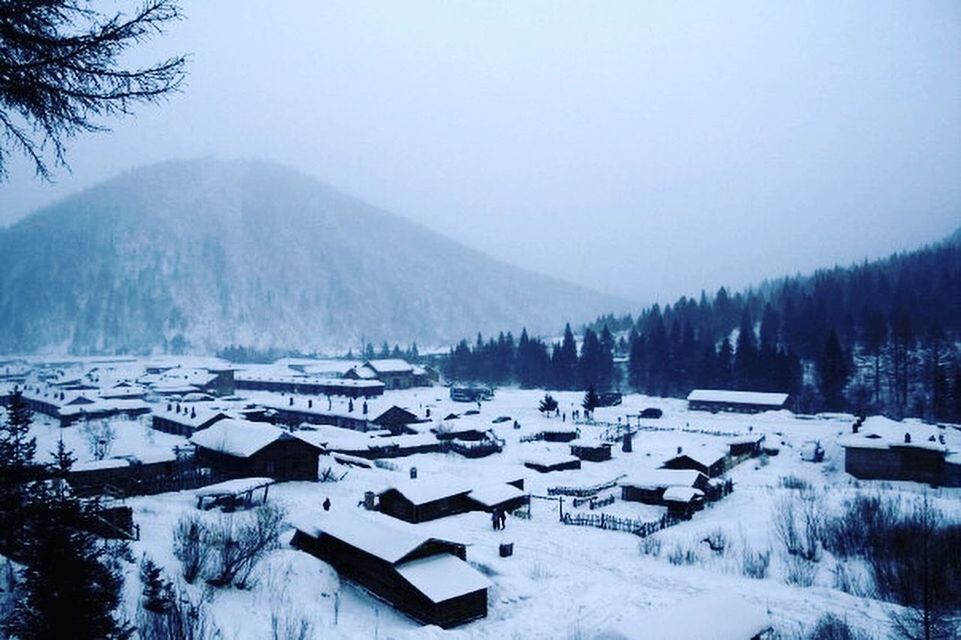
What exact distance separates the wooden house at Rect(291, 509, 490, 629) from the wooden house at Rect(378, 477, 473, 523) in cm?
711

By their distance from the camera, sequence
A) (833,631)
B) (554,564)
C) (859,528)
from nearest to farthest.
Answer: (833,631) → (554,564) → (859,528)

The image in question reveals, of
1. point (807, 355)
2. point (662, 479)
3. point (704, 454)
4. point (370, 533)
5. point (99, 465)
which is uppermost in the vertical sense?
point (807, 355)

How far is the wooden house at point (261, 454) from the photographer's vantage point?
41188 mm

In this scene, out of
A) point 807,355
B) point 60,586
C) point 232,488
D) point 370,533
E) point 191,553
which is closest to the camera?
point 60,586

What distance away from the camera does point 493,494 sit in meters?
37.3

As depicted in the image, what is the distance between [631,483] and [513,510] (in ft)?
29.5

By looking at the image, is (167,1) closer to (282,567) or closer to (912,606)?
(282,567)

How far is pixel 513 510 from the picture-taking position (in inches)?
1508

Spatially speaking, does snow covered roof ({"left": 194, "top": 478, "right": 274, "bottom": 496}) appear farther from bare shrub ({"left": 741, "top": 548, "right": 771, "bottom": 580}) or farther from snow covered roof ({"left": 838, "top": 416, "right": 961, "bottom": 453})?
snow covered roof ({"left": 838, "top": 416, "right": 961, "bottom": 453})

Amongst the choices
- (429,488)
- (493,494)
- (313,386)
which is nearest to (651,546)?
(493,494)

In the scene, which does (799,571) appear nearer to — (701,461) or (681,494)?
(681,494)

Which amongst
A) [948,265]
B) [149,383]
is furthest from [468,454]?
[948,265]

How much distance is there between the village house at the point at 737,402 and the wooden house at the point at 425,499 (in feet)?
181

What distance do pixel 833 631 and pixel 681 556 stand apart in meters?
9.31
